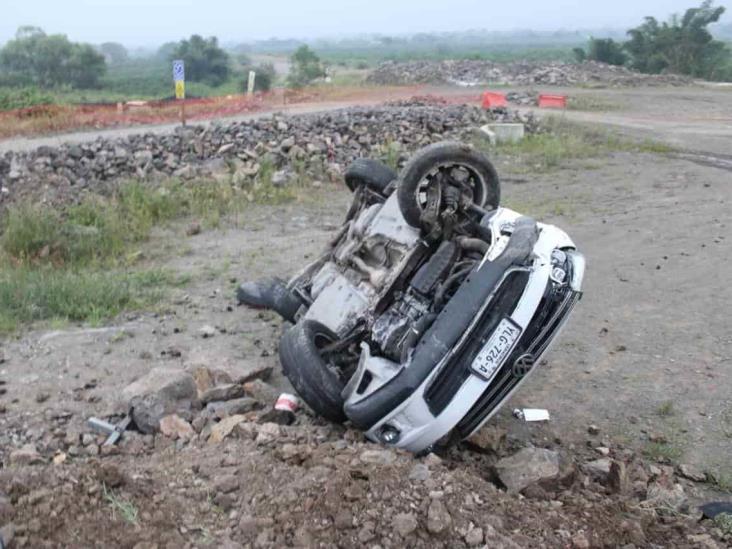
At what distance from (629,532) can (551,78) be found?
32.2 meters

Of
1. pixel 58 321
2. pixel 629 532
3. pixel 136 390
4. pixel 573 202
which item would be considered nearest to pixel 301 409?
pixel 136 390

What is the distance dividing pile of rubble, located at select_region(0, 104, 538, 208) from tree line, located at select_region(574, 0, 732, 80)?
27466 millimetres

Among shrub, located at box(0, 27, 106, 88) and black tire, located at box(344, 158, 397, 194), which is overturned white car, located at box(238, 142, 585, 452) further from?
shrub, located at box(0, 27, 106, 88)

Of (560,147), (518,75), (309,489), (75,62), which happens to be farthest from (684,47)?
(309,489)

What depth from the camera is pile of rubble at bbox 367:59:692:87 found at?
3353 cm

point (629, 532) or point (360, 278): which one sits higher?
point (360, 278)

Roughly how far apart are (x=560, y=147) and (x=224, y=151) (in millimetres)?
5883

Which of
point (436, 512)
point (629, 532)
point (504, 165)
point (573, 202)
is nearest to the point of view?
point (436, 512)

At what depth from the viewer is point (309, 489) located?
Result: 3.62m

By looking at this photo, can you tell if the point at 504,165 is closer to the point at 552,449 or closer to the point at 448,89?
the point at 552,449

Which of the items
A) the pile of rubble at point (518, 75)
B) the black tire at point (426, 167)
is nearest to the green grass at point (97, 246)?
the black tire at point (426, 167)

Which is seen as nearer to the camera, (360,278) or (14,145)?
(360,278)

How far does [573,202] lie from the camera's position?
11258 millimetres

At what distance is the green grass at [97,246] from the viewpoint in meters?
6.95
